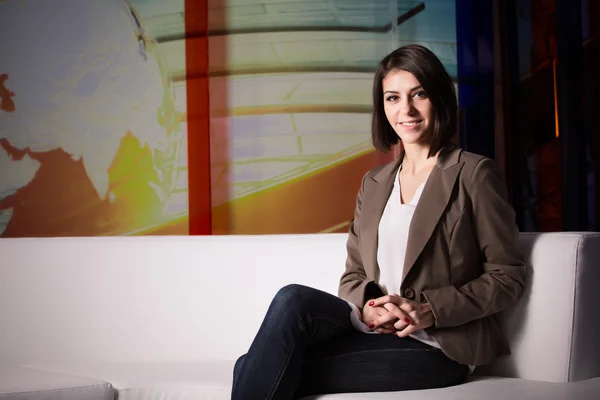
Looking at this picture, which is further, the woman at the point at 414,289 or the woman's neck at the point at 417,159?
the woman's neck at the point at 417,159

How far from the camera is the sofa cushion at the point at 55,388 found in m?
1.76

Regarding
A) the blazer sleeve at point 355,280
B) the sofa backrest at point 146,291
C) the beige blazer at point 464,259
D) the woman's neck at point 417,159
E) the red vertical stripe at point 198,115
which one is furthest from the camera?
the red vertical stripe at point 198,115

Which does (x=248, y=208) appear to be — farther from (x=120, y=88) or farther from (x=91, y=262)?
(x=91, y=262)

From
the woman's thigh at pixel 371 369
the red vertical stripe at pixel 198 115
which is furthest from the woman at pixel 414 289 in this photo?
the red vertical stripe at pixel 198 115

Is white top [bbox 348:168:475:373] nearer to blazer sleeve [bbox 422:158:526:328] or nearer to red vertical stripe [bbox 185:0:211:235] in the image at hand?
blazer sleeve [bbox 422:158:526:328]

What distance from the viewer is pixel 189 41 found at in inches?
162

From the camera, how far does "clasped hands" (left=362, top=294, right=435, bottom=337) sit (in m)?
1.58

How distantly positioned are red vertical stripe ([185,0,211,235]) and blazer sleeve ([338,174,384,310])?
7.20ft

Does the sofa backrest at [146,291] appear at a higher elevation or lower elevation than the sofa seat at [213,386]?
higher

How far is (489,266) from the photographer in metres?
1.63

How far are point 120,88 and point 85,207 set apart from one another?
763mm

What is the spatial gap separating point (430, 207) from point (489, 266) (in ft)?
0.65

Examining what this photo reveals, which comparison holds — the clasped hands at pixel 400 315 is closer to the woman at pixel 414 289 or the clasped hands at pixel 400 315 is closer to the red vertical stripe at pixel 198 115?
the woman at pixel 414 289

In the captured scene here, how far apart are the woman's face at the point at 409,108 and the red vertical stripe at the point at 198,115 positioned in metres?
2.35
